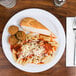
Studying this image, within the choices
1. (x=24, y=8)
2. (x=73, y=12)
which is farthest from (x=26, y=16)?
(x=73, y=12)

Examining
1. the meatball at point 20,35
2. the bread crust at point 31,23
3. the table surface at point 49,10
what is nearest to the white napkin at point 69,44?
the table surface at point 49,10

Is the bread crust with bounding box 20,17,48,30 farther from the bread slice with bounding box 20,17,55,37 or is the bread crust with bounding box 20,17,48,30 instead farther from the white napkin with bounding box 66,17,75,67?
the white napkin with bounding box 66,17,75,67

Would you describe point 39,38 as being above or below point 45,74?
above

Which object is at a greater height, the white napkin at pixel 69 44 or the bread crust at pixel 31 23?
the bread crust at pixel 31 23

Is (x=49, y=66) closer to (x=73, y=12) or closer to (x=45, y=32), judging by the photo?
(x=45, y=32)

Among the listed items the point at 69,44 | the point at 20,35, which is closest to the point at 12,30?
the point at 20,35

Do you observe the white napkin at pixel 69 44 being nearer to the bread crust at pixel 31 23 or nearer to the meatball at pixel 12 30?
the bread crust at pixel 31 23
